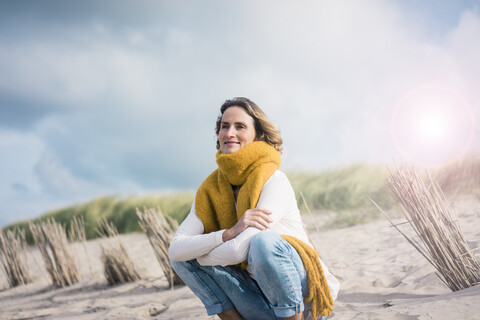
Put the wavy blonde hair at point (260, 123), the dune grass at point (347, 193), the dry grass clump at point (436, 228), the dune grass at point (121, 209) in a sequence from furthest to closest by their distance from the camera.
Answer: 1. the dune grass at point (121, 209)
2. the dune grass at point (347, 193)
3. the dry grass clump at point (436, 228)
4. the wavy blonde hair at point (260, 123)

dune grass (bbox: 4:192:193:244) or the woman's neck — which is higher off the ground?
dune grass (bbox: 4:192:193:244)

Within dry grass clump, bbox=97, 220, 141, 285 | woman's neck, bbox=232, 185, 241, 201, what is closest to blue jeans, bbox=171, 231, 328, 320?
woman's neck, bbox=232, 185, 241, 201

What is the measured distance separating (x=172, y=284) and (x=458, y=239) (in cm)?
211

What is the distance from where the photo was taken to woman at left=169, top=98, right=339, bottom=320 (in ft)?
4.63

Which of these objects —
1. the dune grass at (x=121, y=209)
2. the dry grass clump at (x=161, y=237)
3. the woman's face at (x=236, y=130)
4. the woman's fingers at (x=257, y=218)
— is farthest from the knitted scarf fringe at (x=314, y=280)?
the dune grass at (x=121, y=209)

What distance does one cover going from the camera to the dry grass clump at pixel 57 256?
396cm

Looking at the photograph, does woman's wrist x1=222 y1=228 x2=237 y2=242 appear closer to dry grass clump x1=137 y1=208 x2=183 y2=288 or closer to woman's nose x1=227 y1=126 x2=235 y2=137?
woman's nose x1=227 y1=126 x2=235 y2=137

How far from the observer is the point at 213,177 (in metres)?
1.82

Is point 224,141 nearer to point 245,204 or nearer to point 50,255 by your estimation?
point 245,204

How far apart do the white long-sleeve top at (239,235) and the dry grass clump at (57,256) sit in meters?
2.85

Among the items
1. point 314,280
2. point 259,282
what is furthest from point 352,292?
point 259,282

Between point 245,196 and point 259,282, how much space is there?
1.12 ft

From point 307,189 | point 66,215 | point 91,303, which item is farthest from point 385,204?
point 66,215

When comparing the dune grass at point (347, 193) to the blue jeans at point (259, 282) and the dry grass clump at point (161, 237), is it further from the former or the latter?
the blue jeans at point (259, 282)
